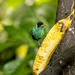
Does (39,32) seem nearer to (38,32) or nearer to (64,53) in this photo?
(38,32)

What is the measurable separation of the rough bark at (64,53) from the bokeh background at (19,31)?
0.80m

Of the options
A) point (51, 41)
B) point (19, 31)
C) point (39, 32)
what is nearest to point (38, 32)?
point (39, 32)

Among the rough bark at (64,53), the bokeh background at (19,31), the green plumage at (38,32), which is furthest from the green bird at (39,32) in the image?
the bokeh background at (19,31)

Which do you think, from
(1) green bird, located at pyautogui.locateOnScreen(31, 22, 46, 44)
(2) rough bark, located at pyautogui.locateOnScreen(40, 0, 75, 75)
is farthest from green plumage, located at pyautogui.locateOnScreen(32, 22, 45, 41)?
(2) rough bark, located at pyautogui.locateOnScreen(40, 0, 75, 75)

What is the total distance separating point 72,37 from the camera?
833 mm

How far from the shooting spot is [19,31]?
75.7 inches

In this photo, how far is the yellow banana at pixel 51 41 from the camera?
2.67 ft

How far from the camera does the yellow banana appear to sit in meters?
0.81

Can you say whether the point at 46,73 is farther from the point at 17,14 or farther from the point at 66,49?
the point at 17,14

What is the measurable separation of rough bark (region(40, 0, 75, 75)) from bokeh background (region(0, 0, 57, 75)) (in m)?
0.80

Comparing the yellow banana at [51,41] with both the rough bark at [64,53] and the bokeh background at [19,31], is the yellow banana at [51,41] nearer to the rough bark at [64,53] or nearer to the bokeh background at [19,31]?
the rough bark at [64,53]

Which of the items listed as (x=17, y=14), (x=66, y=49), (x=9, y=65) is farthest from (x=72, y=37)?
(x=17, y=14)

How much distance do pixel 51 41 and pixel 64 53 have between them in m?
0.07

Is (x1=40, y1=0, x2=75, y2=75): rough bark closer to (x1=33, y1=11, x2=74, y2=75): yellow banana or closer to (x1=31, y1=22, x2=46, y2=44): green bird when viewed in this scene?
(x1=33, y1=11, x2=74, y2=75): yellow banana
